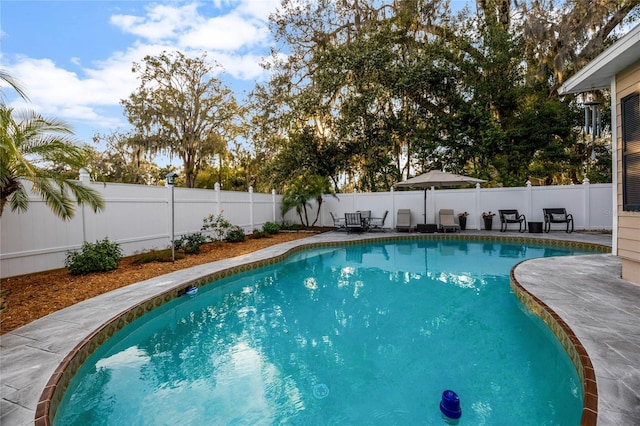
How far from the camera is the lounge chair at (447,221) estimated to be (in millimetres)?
11375

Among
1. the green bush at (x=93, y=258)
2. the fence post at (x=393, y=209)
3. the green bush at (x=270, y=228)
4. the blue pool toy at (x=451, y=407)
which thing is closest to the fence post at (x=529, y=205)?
the fence post at (x=393, y=209)

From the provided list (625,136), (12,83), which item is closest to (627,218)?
(625,136)

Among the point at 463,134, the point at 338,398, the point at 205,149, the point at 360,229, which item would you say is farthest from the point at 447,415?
the point at 205,149

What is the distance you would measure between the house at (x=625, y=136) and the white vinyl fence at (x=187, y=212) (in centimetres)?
751

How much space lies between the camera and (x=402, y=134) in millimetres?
14477

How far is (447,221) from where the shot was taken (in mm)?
11539

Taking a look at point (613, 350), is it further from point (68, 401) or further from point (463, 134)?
point (463, 134)

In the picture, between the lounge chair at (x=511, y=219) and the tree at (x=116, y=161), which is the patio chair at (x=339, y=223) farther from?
the tree at (x=116, y=161)

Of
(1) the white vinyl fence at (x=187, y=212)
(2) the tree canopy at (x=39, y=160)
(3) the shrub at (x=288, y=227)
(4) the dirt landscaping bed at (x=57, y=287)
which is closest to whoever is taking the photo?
(4) the dirt landscaping bed at (x=57, y=287)

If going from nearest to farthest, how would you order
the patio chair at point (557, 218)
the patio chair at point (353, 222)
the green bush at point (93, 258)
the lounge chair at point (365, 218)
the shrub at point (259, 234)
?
the green bush at point (93, 258) → the patio chair at point (557, 218) → the shrub at point (259, 234) → the patio chair at point (353, 222) → the lounge chair at point (365, 218)

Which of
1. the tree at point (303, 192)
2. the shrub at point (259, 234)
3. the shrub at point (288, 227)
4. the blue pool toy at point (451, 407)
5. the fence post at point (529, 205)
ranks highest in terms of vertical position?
the tree at point (303, 192)

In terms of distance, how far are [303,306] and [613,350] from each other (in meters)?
3.40

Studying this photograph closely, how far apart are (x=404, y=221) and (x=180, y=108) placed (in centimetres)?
1309

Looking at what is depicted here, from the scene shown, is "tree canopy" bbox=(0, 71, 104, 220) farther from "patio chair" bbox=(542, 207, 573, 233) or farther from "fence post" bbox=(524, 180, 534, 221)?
"fence post" bbox=(524, 180, 534, 221)
